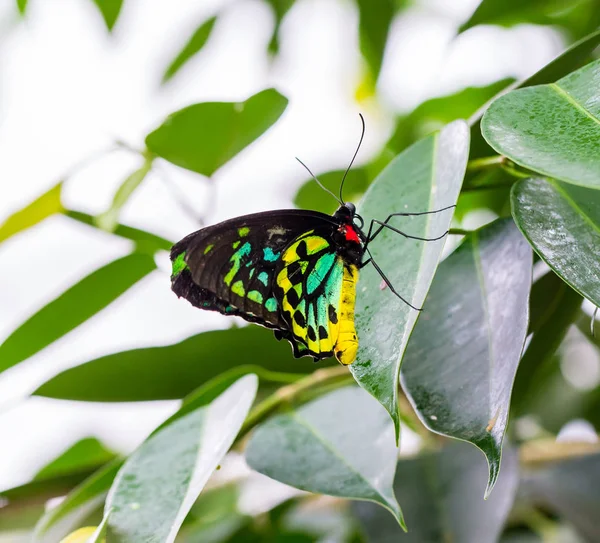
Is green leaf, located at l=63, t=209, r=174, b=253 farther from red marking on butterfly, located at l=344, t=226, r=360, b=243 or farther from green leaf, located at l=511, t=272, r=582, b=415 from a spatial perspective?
green leaf, located at l=511, t=272, r=582, b=415

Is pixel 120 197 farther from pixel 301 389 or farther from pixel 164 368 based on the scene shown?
pixel 301 389

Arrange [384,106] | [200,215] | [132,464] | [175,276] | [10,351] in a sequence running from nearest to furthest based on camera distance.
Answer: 1. [132,464]
2. [175,276]
3. [10,351]
4. [200,215]
5. [384,106]

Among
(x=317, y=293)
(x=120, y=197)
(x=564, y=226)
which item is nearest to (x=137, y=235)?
(x=120, y=197)

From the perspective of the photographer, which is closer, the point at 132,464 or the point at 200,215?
the point at 132,464

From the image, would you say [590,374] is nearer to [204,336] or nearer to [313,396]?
[313,396]

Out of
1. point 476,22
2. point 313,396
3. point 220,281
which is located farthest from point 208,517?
point 476,22

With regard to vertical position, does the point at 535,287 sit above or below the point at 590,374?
above

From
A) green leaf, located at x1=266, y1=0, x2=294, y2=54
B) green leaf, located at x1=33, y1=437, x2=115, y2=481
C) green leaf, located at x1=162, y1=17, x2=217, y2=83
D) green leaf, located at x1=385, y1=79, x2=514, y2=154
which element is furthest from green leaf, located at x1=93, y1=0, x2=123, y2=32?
green leaf, located at x1=33, y1=437, x2=115, y2=481
